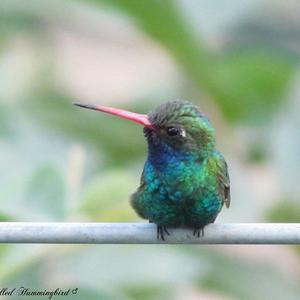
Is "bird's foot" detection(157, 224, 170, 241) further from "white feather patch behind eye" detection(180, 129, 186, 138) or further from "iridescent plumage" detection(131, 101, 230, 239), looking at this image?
"white feather patch behind eye" detection(180, 129, 186, 138)

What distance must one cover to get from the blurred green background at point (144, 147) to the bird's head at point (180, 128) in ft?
0.56

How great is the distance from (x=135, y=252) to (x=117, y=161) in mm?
257

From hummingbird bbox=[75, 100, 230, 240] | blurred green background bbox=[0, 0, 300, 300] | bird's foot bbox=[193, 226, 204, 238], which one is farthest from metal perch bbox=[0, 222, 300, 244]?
blurred green background bbox=[0, 0, 300, 300]

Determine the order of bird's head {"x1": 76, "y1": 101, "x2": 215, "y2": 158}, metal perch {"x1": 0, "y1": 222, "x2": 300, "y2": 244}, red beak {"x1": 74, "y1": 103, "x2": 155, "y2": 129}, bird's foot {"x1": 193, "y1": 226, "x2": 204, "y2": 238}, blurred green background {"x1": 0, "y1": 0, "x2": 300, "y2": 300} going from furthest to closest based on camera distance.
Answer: blurred green background {"x1": 0, "y1": 0, "x2": 300, "y2": 300} → bird's head {"x1": 76, "y1": 101, "x2": 215, "y2": 158} → bird's foot {"x1": 193, "y1": 226, "x2": 204, "y2": 238} → red beak {"x1": 74, "y1": 103, "x2": 155, "y2": 129} → metal perch {"x1": 0, "y1": 222, "x2": 300, "y2": 244}

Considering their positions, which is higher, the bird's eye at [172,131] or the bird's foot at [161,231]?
the bird's eye at [172,131]

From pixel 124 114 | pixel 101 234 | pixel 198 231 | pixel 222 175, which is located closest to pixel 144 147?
pixel 222 175

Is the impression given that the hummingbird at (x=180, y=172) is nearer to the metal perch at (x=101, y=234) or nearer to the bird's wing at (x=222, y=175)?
the bird's wing at (x=222, y=175)

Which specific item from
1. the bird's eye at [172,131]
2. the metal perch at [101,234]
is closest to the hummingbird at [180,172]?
the bird's eye at [172,131]

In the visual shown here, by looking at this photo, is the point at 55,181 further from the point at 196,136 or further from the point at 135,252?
the point at 135,252

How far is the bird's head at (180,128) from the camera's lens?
2055mm

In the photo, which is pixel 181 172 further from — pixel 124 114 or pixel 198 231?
pixel 124 114

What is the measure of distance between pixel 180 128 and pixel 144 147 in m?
0.86

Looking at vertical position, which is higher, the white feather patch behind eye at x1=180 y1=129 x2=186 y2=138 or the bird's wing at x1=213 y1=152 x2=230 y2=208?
the white feather patch behind eye at x1=180 y1=129 x2=186 y2=138

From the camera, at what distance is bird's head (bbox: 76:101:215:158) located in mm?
2055
